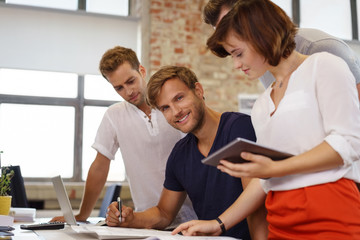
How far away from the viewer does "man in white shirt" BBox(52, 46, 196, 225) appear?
87.0 inches

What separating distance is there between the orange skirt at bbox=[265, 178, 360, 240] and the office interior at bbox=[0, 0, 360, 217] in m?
3.70

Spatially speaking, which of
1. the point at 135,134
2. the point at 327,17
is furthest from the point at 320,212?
the point at 327,17

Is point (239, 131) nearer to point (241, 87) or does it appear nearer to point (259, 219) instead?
point (259, 219)

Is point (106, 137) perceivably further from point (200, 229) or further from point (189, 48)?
point (189, 48)

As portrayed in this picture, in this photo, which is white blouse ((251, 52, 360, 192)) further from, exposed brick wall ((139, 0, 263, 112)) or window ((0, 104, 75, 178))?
window ((0, 104, 75, 178))

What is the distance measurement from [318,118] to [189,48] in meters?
3.96

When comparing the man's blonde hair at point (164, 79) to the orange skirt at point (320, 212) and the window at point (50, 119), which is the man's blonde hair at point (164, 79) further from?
the window at point (50, 119)

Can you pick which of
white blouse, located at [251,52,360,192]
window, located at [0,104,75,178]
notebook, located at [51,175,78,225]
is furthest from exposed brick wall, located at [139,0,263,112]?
white blouse, located at [251,52,360,192]

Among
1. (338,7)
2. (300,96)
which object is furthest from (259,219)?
(338,7)

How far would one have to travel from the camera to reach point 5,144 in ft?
15.5

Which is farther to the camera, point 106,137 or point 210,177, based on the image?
point 106,137

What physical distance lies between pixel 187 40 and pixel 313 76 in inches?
156

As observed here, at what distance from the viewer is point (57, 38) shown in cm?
482

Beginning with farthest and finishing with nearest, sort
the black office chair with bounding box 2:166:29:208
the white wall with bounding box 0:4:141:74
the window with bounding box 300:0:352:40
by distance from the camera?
the window with bounding box 300:0:352:40
the white wall with bounding box 0:4:141:74
the black office chair with bounding box 2:166:29:208
